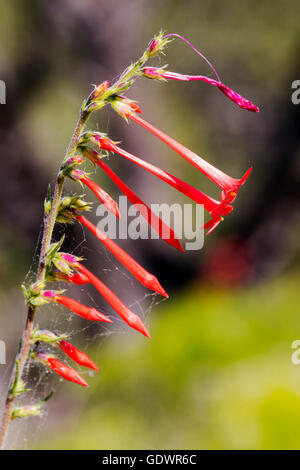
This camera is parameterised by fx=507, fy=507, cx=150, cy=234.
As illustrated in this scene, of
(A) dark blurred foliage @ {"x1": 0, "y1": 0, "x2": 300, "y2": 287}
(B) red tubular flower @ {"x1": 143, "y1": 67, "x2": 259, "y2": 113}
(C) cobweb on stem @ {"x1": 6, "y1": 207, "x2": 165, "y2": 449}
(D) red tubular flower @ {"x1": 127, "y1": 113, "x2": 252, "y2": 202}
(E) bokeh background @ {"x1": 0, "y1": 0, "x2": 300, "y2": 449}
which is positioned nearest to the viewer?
(B) red tubular flower @ {"x1": 143, "y1": 67, "x2": 259, "y2": 113}

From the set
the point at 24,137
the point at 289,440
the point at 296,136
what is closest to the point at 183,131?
the point at 296,136

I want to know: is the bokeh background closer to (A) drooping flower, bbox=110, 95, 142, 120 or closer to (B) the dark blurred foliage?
(B) the dark blurred foliage

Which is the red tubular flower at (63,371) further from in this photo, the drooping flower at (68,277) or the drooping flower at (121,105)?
the drooping flower at (121,105)

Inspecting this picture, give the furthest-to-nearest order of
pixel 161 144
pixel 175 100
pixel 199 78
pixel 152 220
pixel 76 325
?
pixel 175 100, pixel 161 144, pixel 76 325, pixel 152 220, pixel 199 78

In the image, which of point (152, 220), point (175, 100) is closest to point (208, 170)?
point (152, 220)

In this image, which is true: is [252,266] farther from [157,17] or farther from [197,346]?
[157,17]

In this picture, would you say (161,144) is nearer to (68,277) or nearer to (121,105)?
(121,105)

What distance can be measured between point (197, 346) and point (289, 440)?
1.52 metres

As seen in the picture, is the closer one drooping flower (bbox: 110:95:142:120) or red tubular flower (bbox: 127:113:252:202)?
drooping flower (bbox: 110:95:142:120)

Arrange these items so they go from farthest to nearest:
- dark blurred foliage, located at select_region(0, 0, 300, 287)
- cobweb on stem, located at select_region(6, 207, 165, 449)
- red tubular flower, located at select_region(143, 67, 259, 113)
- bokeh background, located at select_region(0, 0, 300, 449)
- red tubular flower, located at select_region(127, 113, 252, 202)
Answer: dark blurred foliage, located at select_region(0, 0, 300, 287) < bokeh background, located at select_region(0, 0, 300, 449) < cobweb on stem, located at select_region(6, 207, 165, 449) < red tubular flower, located at select_region(127, 113, 252, 202) < red tubular flower, located at select_region(143, 67, 259, 113)

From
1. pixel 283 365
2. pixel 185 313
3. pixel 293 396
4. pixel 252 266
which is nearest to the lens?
pixel 293 396

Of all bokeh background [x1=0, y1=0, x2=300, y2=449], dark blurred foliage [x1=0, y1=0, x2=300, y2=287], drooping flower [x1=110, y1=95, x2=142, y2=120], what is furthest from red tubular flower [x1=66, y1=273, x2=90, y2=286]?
dark blurred foliage [x1=0, y1=0, x2=300, y2=287]

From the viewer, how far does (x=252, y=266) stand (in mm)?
7566

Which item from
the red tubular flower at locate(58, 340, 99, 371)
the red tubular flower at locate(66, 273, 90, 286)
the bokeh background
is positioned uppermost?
the bokeh background
